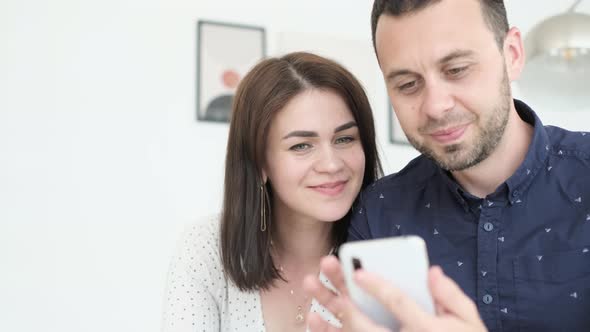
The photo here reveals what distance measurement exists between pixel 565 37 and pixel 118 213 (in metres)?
1.89

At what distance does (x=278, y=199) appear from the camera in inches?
75.2

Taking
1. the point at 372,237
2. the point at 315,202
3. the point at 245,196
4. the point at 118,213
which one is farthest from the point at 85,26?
the point at 372,237

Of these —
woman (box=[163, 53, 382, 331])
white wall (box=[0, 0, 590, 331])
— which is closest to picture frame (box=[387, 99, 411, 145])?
white wall (box=[0, 0, 590, 331])

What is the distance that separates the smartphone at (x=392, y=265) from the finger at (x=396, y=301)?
0.12 ft

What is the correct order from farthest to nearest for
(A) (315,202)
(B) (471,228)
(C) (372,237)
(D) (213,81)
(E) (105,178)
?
1. (D) (213,81)
2. (E) (105,178)
3. (A) (315,202)
4. (C) (372,237)
5. (B) (471,228)

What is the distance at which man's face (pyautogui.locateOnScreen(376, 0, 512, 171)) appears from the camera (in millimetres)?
1189

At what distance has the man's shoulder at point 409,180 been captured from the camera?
4.92 ft

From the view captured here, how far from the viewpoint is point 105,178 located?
273 cm

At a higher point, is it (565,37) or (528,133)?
(565,37)

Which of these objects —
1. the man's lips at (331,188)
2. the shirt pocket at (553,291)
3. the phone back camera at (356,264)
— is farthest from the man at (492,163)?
the phone back camera at (356,264)

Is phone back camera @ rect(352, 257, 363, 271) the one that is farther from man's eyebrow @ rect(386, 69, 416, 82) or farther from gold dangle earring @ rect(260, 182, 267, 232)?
gold dangle earring @ rect(260, 182, 267, 232)

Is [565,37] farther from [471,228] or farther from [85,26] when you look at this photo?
[85,26]

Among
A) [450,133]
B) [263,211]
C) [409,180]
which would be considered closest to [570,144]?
[450,133]

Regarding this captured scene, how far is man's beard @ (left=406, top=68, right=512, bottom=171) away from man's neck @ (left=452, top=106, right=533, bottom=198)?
44 millimetres
